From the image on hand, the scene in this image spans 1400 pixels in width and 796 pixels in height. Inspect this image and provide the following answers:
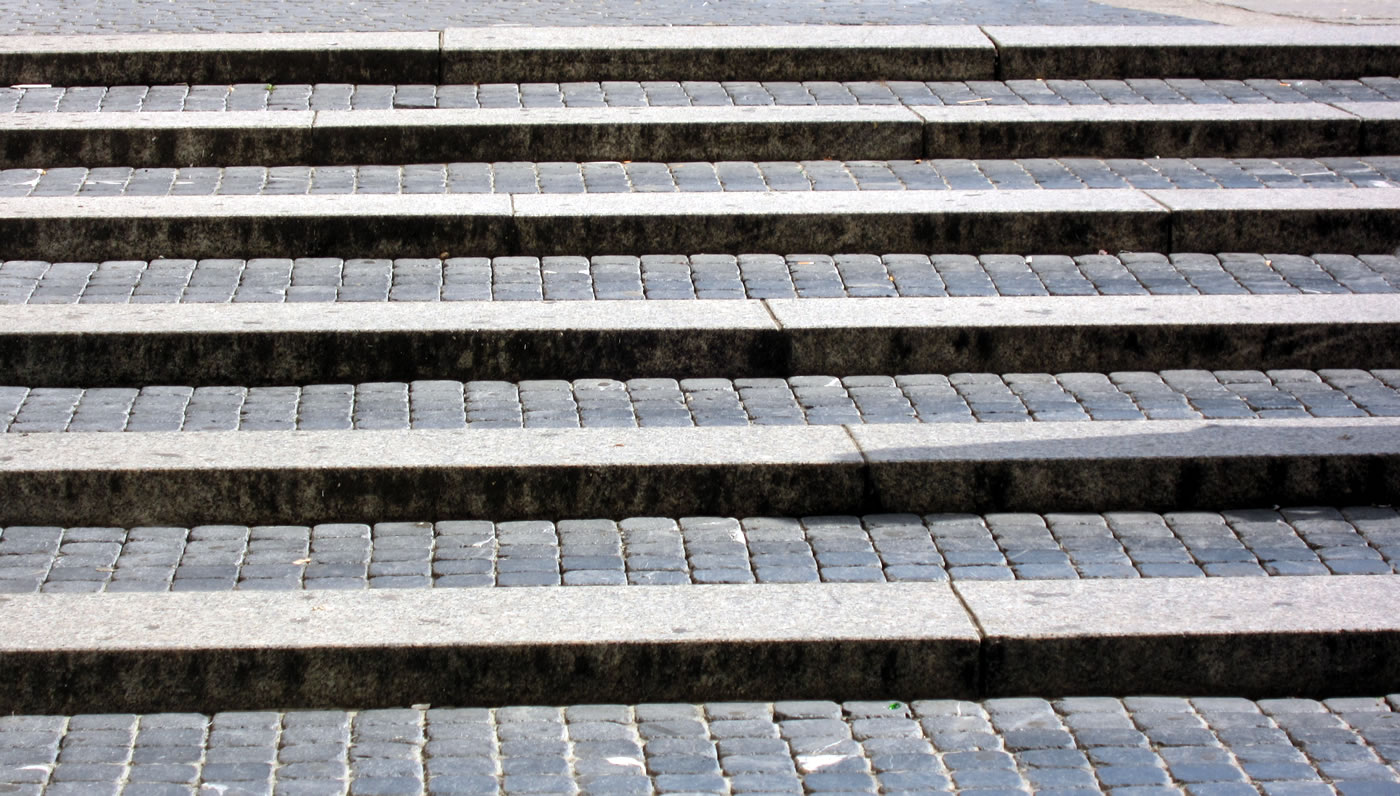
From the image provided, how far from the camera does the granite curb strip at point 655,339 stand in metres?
6.23

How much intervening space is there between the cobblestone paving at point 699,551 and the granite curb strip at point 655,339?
3.20 feet

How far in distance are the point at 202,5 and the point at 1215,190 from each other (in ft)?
19.6

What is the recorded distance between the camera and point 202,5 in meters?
10.1

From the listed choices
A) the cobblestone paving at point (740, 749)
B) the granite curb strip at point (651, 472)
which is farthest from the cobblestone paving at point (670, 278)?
the cobblestone paving at point (740, 749)

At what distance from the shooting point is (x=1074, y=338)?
6449 mm

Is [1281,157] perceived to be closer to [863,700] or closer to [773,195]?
[773,195]

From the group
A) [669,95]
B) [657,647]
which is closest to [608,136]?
[669,95]

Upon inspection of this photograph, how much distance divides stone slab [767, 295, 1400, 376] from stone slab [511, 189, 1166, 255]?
2.64 feet

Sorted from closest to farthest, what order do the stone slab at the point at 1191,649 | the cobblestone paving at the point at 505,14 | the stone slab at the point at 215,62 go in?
the stone slab at the point at 1191,649 < the stone slab at the point at 215,62 < the cobblestone paving at the point at 505,14

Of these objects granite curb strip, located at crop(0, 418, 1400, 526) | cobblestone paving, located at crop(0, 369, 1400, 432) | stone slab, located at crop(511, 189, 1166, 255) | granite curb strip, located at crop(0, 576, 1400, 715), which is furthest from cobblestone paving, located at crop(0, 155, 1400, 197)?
granite curb strip, located at crop(0, 576, 1400, 715)

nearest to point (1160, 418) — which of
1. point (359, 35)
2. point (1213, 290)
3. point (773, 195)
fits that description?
point (1213, 290)

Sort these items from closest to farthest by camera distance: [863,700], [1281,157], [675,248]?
[863,700], [675,248], [1281,157]

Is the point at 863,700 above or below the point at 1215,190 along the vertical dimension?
below

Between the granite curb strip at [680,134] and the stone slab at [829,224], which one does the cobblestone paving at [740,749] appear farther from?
the granite curb strip at [680,134]
